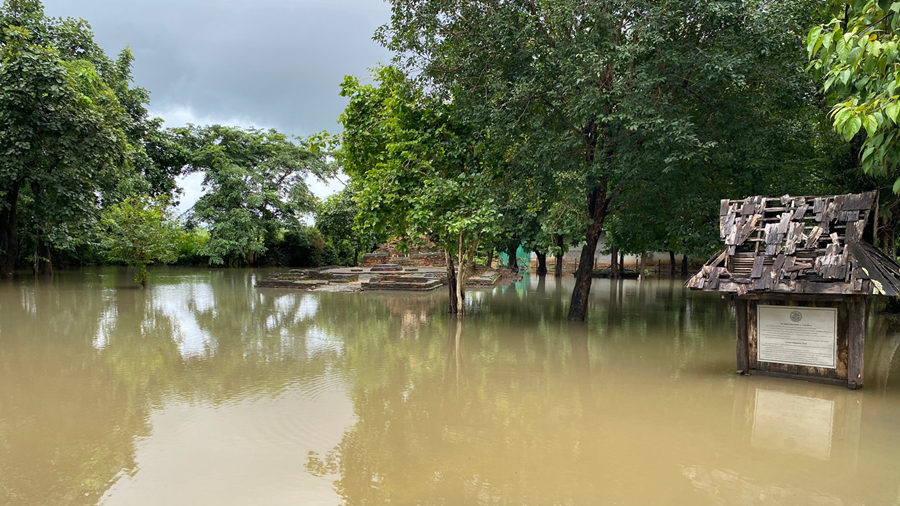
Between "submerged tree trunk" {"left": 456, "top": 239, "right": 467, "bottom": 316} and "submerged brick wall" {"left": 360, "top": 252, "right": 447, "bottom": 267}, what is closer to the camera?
"submerged tree trunk" {"left": 456, "top": 239, "right": 467, "bottom": 316}

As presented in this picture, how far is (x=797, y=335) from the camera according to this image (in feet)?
20.3

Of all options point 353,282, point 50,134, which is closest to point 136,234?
point 50,134

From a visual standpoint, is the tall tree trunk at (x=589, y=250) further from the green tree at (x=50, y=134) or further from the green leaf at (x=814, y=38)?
the green tree at (x=50, y=134)

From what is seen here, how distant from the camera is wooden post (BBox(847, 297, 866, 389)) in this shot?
5727 mm

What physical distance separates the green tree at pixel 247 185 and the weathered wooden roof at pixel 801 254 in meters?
26.2

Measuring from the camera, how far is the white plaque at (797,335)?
6015mm

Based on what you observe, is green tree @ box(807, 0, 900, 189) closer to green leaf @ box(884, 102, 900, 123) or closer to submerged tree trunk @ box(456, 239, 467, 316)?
green leaf @ box(884, 102, 900, 123)

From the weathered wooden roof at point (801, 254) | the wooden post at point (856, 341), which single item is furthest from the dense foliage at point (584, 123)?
the wooden post at point (856, 341)

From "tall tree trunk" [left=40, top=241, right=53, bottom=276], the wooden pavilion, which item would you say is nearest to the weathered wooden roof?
the wooden pavilion

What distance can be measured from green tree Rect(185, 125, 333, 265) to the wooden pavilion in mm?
26212

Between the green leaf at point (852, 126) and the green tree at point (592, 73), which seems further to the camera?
the green tree at point (592, 73)

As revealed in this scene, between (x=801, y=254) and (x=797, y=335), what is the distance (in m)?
1.01

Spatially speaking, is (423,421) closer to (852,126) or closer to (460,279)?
(852,126)

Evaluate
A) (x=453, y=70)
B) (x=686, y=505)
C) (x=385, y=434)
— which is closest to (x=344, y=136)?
(x=453, y=70)
